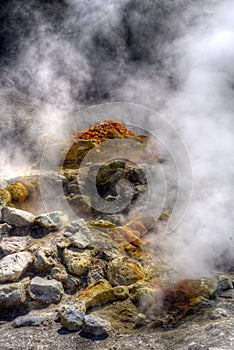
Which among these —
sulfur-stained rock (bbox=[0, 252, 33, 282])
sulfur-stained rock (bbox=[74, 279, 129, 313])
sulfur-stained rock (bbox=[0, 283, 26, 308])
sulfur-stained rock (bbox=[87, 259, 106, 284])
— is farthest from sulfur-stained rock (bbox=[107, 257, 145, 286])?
sulfur-stained rock (bbox=[0, 283, 26, 308])

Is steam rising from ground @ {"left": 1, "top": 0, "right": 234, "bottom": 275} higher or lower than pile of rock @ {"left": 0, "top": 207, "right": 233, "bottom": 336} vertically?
higher

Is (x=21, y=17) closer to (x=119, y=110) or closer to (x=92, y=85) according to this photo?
(x=92, y=85)

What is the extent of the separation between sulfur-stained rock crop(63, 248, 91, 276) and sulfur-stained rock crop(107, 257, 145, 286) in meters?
0.39

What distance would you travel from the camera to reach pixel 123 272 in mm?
6465

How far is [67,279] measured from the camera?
6359 millimetres

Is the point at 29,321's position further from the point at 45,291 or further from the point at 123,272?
the point at 123,272

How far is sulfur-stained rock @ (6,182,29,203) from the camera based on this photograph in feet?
28.7

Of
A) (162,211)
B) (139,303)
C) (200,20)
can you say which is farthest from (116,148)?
(200,20)

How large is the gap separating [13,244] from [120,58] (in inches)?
472

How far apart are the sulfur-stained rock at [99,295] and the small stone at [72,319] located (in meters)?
0.22

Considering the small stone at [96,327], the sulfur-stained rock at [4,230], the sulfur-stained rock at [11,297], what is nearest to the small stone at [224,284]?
the small stone at [96,327]

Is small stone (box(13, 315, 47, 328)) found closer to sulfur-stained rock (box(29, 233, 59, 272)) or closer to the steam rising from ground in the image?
sulfur-stained rock (box(29, 233, 59, 272))

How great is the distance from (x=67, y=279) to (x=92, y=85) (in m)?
11.5

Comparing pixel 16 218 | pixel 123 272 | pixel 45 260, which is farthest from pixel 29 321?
pixel 16 218
